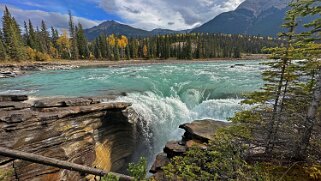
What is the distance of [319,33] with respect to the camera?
281 inches

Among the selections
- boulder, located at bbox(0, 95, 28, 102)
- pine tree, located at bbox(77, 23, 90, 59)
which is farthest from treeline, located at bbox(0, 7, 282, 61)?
boulder, located at bbox(0, 95, 28, 102)

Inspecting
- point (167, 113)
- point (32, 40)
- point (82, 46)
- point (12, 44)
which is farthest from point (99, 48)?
point (167, 113)

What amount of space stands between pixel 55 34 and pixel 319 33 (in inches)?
5030

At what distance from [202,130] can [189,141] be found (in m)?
1.32

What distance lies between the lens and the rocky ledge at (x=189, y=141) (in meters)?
12.2

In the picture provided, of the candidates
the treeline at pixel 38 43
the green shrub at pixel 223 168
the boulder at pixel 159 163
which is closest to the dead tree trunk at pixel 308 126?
the green shrub at pixel 223 168

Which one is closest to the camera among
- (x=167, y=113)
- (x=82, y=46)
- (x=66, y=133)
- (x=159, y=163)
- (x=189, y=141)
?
(x=66, y=133)

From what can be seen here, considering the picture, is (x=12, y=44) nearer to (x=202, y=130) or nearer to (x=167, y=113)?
(x=167, y=113)

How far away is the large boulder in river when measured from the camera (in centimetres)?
1324

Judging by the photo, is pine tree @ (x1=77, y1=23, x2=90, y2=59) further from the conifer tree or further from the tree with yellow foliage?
the conifer tree

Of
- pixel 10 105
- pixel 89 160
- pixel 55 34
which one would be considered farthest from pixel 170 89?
pixel 55 34

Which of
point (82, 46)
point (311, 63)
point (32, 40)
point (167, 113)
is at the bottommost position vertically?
point (167, 113)

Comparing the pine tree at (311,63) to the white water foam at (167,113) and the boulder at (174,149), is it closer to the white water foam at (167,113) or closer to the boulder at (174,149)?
the boulder at (174,149)

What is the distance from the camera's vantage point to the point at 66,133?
38.2 ft
